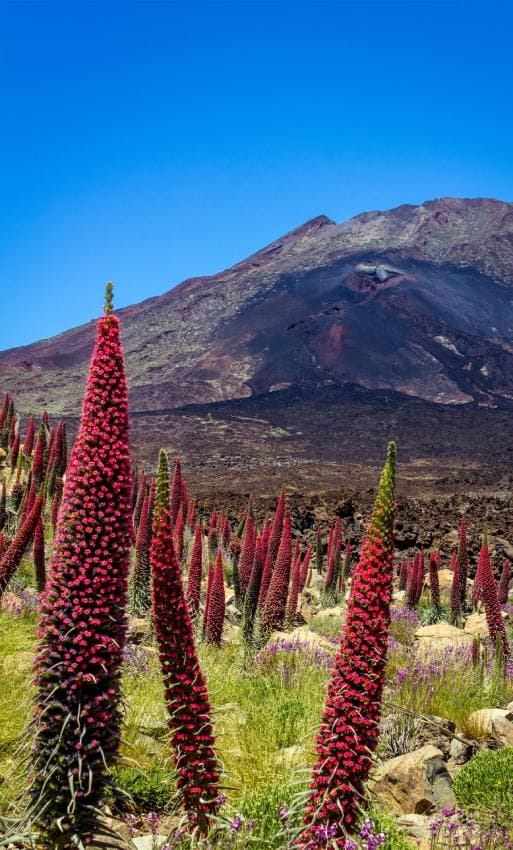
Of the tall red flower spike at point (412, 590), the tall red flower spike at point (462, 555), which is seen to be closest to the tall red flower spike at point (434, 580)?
the tall red flower spike at point (462, 555)

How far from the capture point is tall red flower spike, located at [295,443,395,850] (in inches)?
99.6

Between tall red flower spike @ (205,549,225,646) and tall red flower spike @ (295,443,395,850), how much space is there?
4.44m

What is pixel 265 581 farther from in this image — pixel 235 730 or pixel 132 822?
pixel 132 822

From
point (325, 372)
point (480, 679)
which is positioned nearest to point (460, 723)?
point (480, 679)

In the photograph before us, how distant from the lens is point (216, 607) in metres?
7.42

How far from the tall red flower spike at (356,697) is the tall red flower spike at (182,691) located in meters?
0.38

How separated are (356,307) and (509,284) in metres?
49.4

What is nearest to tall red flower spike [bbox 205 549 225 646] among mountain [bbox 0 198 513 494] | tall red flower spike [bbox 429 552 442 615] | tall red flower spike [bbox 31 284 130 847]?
tall red flower spike [bbox 31 284 130 847]

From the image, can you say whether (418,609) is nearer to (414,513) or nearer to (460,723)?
(460,723)

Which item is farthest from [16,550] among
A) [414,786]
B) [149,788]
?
[414,786]

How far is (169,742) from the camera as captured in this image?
260 centimetres

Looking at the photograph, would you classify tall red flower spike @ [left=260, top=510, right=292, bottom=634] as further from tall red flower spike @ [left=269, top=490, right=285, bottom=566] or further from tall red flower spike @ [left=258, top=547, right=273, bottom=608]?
tall red flower spike @ [left=269, top=490, right=285, bottom=566]

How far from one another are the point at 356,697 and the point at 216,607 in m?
5.01

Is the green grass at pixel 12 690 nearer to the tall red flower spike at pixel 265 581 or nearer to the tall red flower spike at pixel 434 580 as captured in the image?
the tall red flower spike at pixel 265 581
